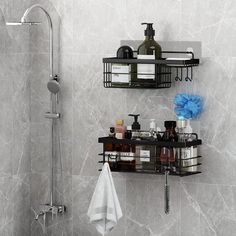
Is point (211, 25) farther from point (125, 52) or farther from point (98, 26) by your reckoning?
point (98, 26)

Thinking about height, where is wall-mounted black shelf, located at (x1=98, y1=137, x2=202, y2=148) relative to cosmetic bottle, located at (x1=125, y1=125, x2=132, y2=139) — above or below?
below

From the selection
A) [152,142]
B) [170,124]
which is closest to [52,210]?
[152,142]

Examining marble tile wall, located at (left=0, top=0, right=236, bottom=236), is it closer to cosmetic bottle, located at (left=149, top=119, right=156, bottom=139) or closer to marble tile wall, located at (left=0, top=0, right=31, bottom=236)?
marble tile wall, located at (left=0, top=0, right=31, bottom=236)

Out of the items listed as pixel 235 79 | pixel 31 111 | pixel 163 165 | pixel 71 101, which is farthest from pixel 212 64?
pixel 31 111

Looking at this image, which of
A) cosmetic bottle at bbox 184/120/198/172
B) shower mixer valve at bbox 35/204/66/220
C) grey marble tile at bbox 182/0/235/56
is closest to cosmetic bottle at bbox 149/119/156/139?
cosmetic bottle at bbox 184/120/198/172

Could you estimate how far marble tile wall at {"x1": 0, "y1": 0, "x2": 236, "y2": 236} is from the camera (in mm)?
3412

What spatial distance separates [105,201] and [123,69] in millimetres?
681

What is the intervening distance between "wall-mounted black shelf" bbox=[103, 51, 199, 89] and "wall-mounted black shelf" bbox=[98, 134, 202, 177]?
11.2 inches

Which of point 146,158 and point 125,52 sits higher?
point 125,52

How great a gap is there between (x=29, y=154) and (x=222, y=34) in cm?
130

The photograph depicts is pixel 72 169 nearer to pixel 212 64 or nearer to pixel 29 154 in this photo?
pixel 29 154

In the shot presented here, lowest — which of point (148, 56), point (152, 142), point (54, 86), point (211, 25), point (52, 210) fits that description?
point (52, 210)

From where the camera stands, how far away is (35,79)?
12.6 feet

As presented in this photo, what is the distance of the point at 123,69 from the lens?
3.45 meters
